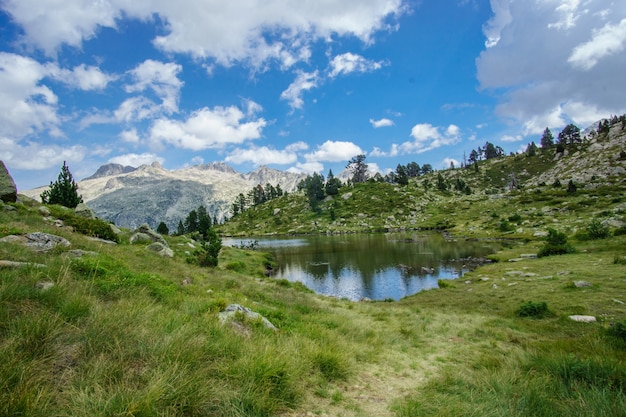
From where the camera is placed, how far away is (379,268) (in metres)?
42.6

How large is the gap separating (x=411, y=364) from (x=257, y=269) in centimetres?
3554

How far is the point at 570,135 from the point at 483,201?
113993mm

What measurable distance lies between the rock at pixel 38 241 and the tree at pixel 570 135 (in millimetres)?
223848

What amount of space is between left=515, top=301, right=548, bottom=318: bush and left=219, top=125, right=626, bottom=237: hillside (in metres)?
Answer: 36.2

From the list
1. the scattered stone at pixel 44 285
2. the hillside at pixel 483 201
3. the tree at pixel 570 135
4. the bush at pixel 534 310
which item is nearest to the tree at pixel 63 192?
the scattered stone at pixel 44 285

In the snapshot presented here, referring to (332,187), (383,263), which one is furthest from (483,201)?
(383,263)

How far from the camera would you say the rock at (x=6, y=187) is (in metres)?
22.8

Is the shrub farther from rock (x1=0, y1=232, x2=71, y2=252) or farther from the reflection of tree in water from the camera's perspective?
rock (x1=0, y1=232, x2=71, y2=252)

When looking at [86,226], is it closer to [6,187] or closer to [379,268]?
[6,187]

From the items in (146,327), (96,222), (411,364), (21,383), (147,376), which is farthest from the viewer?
(96,222)

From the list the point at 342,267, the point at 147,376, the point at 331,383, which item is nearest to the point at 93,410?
the point at 147,376

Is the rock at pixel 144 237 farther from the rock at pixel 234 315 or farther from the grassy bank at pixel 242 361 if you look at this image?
the rock at pixel 234 315

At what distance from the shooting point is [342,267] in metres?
45.6

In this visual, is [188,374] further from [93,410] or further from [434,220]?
[434,220]
